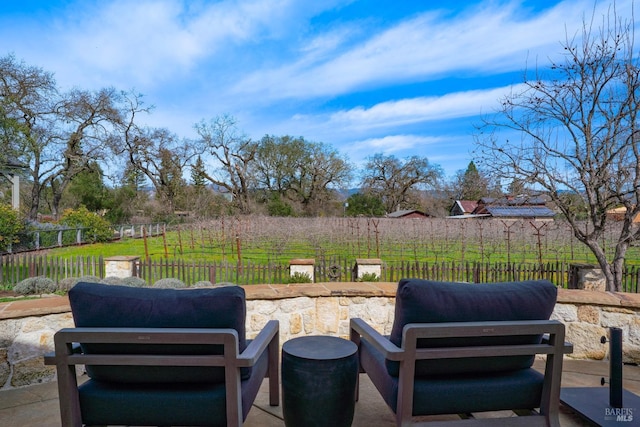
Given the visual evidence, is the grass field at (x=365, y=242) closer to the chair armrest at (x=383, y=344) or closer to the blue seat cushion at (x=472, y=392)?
the chair armrest at (x=383, y=344)

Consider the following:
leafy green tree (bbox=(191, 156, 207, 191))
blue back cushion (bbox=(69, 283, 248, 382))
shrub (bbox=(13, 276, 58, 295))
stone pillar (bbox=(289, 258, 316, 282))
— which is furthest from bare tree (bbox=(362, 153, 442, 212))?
Result: blue back cushion (bbox=(69, 283, 248, 382))

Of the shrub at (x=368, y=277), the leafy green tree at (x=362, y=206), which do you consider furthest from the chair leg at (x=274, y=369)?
the leafy green tree at (x=362, y=206)

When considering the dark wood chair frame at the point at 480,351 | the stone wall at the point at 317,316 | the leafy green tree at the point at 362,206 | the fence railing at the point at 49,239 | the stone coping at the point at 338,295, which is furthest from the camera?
the leafy green tree at the point at 362,206

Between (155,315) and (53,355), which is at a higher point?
(155,315)

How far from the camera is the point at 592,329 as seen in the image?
2822mm

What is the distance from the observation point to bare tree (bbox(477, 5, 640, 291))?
407 centimetres

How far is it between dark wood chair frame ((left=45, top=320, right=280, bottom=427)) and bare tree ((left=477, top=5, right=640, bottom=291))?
4.47m

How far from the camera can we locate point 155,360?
1.38 m

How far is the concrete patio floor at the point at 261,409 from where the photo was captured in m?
1.94

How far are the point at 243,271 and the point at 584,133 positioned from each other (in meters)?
5.35

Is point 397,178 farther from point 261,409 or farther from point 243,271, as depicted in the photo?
point 261,409

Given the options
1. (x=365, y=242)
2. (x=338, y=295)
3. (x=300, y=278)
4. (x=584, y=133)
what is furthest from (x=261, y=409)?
(x=365, y=242)

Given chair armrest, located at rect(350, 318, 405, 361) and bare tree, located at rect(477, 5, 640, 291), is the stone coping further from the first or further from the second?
bare tree, located at rect(477, 5, 640, 291)

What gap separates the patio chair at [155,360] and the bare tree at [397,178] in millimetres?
34228
